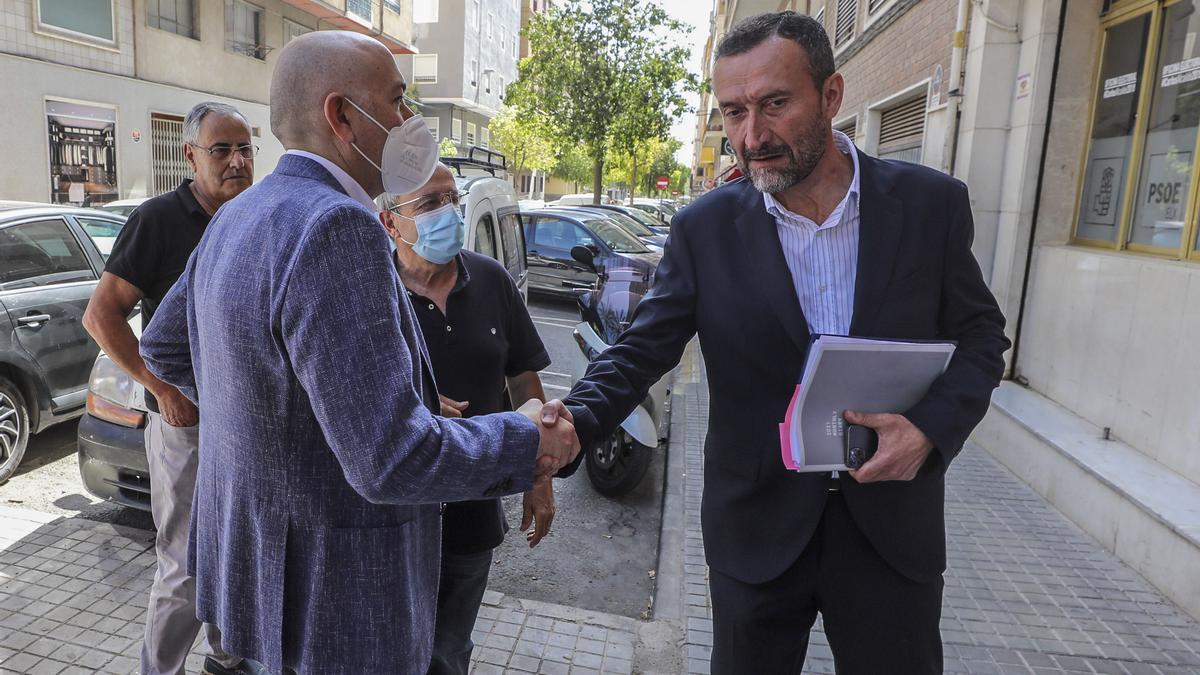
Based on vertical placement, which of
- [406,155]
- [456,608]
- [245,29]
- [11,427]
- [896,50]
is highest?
[245,29]

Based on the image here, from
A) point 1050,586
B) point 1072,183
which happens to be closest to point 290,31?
point 1072,183

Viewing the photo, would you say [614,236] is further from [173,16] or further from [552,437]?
[552,437]

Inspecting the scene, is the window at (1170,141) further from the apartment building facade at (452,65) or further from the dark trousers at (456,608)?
the apartment building facade at (452,65)

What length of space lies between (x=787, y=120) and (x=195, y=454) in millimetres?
2339

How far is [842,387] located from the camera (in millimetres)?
1773

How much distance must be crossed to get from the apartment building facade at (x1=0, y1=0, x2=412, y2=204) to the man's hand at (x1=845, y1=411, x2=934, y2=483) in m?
17.0

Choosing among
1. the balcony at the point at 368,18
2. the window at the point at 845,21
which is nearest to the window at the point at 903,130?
the window at the point at 845,21

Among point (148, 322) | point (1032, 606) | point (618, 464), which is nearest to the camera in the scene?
point (148, 322)

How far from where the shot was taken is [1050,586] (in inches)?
158

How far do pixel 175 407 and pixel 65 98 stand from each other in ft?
52.3

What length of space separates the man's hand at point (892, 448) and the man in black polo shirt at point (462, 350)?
3.31 feet

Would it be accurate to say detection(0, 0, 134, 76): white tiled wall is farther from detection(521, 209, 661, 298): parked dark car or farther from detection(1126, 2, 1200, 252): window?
detection(1126, 2, 1200, 252): window

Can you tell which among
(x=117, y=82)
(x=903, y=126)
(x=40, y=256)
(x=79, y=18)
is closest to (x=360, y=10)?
(x=117, y=82)

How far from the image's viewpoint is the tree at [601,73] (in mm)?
24500
